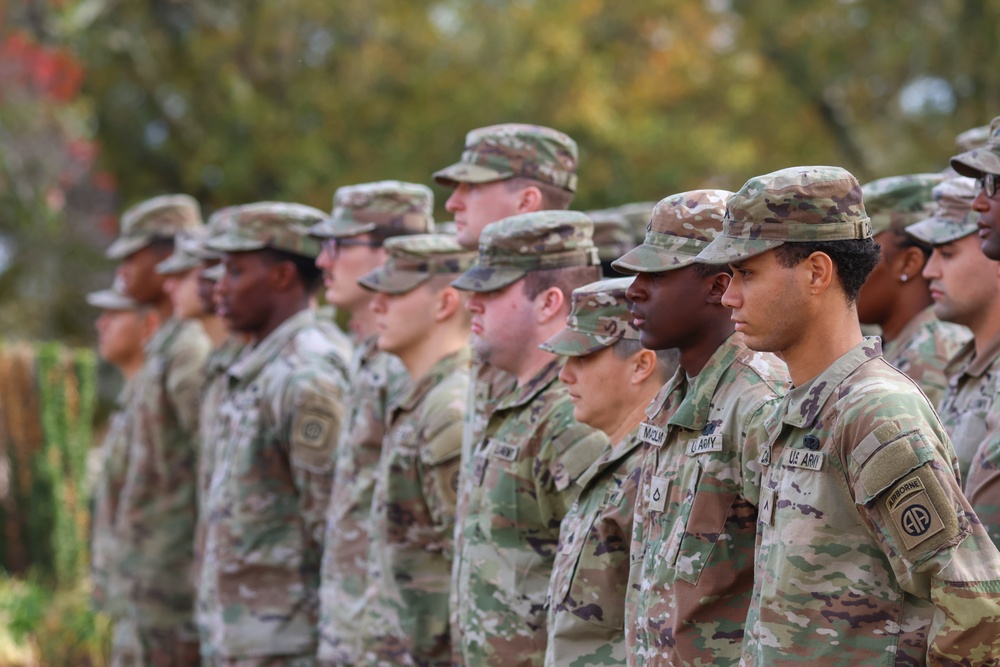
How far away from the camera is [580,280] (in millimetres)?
5215

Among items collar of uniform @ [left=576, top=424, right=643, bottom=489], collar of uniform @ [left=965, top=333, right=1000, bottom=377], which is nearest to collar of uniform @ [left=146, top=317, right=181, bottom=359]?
collar of uniform @ [left=576, top=424, right=643, bottom=489]

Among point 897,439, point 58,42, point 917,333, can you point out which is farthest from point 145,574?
point 58,42

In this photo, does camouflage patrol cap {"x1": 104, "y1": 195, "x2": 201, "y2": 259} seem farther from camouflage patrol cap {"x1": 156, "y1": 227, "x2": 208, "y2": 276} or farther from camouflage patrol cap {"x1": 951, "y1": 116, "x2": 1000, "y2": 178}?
camouflage patrol cap {"x1": 951, "y1": 116, "x2": 1000, "y2": 178}

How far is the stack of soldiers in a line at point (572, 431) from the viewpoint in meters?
3.32

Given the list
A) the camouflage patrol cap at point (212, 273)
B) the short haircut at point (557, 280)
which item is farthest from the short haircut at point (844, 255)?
the camouflage patrol cap at point (212, 273)

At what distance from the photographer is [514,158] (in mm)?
6078

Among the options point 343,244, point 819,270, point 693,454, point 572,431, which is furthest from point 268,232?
point 819,270

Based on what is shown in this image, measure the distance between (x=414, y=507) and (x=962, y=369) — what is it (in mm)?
2152

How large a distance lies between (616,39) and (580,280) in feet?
52.0

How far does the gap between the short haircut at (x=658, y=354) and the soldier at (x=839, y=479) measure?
1071mm

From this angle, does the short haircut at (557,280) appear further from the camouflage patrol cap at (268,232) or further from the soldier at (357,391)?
the camouflage patrol cap at (268,232)

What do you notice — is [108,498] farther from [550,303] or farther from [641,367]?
[641,367]

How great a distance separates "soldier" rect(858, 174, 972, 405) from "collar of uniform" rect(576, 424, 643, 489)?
5.24 ft

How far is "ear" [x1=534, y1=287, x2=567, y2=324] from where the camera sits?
5.14 meters
